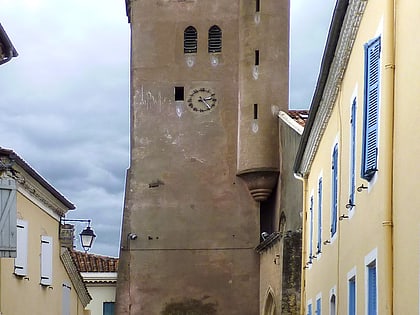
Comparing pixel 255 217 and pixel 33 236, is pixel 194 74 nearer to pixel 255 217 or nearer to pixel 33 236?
pixel 255 217

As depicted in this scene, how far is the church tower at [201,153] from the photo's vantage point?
3953cm

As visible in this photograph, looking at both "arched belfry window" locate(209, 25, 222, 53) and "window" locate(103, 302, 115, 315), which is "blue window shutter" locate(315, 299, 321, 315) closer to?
"arched belfry window" locate(209, 25, 222, 53)

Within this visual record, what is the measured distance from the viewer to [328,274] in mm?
17141

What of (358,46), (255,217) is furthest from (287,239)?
(358,46)

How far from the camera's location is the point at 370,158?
11383 mm

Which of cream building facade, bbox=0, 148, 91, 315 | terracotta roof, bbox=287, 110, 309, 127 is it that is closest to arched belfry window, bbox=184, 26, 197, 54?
terracotta roof, bbox=287, 110, 309, 127

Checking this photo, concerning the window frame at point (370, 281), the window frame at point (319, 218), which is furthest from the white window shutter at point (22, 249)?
the window frame at point (370, 281)

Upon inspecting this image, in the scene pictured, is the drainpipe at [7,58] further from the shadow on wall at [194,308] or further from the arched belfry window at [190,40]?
the arched belfry window at [190,40]

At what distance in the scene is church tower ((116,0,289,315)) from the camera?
39.5m

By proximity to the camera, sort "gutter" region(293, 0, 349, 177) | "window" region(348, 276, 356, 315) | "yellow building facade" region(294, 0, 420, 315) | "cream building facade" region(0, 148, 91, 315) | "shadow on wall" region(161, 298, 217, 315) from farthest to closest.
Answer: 1. "shadow on wall" region(161, 298, 217, 315)
2. "cream building facade" region(0, 148, 91, 315)
3. "window" region(348, 276, 356, 315)
4. "gutter" region(293, 0, 349, 177)
5. "yellow building facade" region(294, 0, 420, 315)

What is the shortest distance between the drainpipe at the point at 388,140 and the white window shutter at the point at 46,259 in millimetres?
14103

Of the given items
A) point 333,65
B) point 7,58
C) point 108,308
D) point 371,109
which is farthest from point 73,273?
point 108,308

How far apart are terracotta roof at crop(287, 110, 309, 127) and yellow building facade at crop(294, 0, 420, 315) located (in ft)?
59.0

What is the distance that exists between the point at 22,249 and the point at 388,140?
1203cm
